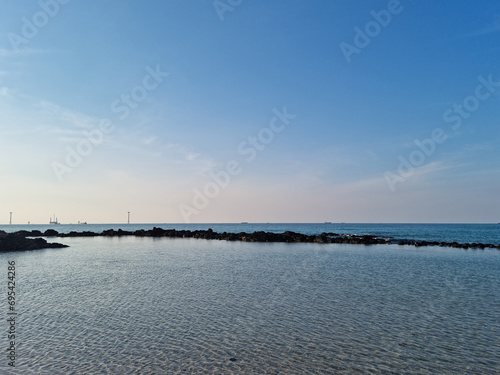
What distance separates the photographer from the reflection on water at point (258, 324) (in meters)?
12.3

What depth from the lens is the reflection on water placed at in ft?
40.2

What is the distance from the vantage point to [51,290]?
24812mm

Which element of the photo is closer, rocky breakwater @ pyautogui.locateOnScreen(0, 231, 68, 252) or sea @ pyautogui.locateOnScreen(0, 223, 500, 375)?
sea @ pyautogui.locateOnScreen(0, 223, 500, 375)

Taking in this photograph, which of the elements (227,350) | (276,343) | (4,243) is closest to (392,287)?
(276,343)

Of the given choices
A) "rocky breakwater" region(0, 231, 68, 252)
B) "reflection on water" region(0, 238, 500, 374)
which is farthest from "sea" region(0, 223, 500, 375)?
"rocky breakwater" region(0, 231, 68, 252)

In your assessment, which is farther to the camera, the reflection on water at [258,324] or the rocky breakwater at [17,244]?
the rocky breakwater at [17,244]

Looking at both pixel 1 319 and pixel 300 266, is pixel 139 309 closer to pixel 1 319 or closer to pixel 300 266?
pixel 1 319

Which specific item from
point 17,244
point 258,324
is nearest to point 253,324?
point 258,324

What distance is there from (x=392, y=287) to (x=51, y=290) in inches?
1086

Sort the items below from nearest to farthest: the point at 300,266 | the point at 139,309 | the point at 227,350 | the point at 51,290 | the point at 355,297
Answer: the point at 227,350 < the point at 139,309 < the point at 355,297 < the point at 51,290 < the point at 300,266

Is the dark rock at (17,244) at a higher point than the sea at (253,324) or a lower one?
higher

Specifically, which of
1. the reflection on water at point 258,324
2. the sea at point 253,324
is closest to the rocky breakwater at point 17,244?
the sea at point 253,324

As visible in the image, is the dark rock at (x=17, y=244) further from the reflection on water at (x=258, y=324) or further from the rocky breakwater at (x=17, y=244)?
the reflection on water at (x=258, y=324)

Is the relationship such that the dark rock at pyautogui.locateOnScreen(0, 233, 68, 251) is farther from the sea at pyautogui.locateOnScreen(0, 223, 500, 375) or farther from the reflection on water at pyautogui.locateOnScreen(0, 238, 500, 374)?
the reflection on water at pyautogui.locateOnScreen(0, 238, 500, 374)
